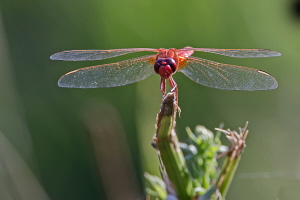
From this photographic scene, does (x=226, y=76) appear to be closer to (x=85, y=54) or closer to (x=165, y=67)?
(x=165, y=67)

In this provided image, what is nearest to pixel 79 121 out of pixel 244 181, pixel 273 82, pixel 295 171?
pixel 244 181

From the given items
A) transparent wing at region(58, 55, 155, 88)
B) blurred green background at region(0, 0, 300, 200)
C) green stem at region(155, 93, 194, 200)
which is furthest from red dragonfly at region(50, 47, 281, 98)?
blurred green background at region(0, 0, 300, 200)

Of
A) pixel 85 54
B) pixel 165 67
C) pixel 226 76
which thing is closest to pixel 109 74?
pixel 85 54

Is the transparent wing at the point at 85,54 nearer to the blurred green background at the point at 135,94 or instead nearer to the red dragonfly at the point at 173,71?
the red dragonfly at the point at 173,71

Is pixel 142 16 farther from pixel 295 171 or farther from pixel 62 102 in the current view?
pixel 295 171

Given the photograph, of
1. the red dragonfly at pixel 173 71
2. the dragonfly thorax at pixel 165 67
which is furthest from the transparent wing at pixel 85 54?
the dragonfly thorax at pixel 165 67

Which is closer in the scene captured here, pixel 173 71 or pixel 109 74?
pixel 173 71

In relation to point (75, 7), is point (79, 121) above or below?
below

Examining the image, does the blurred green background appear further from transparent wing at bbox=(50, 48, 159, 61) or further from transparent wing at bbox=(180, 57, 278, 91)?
transparent wing at bbox=(180, 57, 278, 91)
